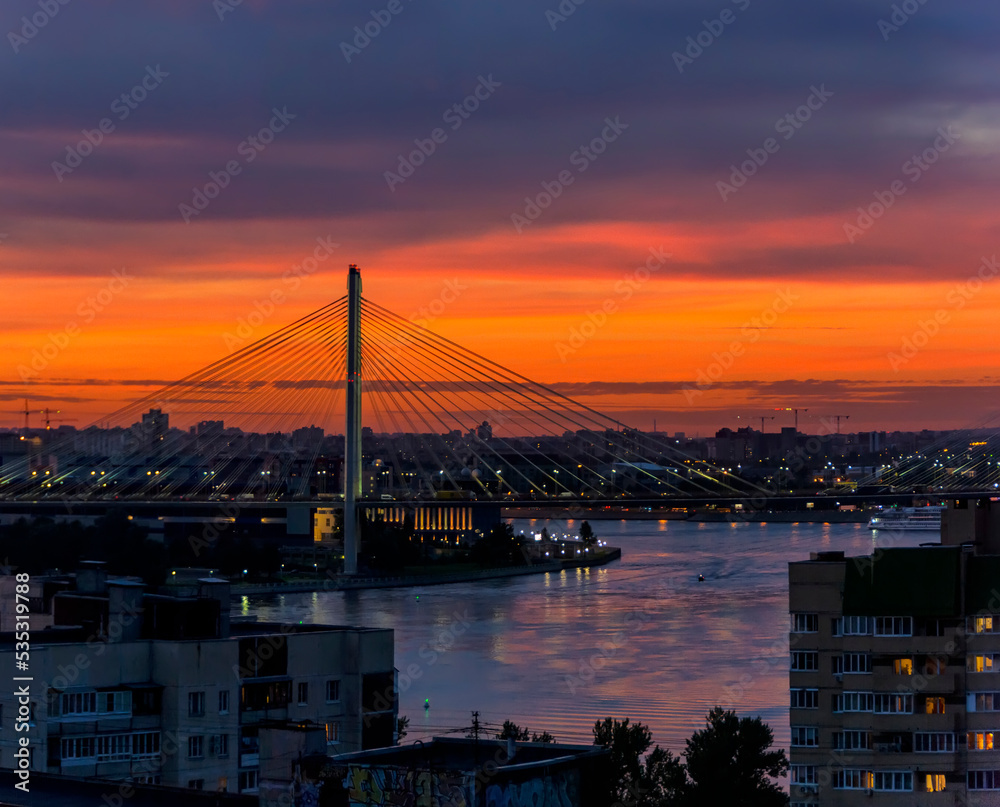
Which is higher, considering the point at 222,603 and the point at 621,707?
the point at 222,603

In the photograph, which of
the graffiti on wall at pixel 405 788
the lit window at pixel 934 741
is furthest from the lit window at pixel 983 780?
the graffiti on wall at pixel 405 788

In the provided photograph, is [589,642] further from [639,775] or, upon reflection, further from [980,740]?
[980,740]

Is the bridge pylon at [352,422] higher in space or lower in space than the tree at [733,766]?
higher

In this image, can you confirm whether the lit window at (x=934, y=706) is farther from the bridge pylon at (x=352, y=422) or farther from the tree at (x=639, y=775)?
the bridge pylon at (x=352, y=422)

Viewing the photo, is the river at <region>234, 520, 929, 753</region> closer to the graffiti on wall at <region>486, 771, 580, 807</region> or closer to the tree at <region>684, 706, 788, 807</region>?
the tree at <region>684, 706, 788, 807</region>

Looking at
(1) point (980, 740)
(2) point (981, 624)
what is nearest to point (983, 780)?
(1) point (980, 740)

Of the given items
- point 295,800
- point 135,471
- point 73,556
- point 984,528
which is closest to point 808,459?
point 135,471

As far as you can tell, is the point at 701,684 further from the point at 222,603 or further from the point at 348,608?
the point at 348,608
